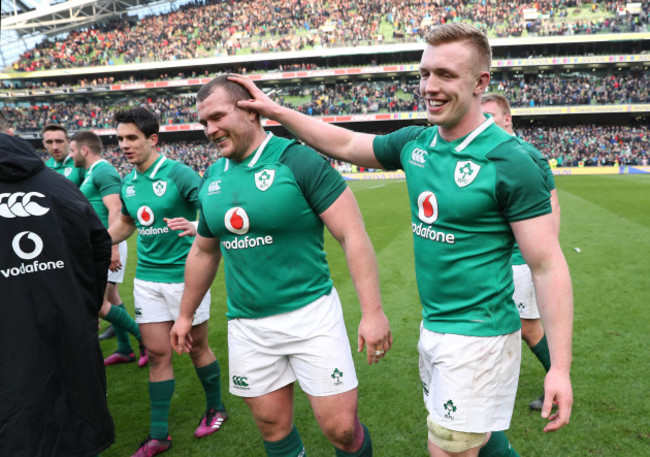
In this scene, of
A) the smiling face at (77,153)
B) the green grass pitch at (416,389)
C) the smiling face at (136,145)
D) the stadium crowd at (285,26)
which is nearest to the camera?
the green grass pitch at (416,389)

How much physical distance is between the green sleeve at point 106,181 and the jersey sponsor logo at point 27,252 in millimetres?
2925

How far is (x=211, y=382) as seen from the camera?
4074 mm

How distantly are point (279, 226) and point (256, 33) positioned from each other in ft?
155

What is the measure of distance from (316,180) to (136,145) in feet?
6.83

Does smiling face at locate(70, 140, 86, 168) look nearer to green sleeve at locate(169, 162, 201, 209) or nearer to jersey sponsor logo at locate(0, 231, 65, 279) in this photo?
green sleeve at locate(169, 162, 201, 209)

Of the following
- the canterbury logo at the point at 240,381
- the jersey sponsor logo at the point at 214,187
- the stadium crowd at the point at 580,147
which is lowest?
the stadium crowd at the point at 580,147

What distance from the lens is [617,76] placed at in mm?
38375

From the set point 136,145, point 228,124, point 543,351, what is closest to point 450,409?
point 228,124

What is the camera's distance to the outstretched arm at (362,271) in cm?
248

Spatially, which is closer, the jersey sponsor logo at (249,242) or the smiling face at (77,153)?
the jersey sponsor logo at (249,242)

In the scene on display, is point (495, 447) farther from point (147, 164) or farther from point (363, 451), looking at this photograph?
point (147, 164)

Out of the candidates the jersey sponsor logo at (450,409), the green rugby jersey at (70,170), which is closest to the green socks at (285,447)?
the jersey sponsor logo at (450,409)

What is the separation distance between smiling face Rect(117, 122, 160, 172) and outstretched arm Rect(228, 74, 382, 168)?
5.43ft

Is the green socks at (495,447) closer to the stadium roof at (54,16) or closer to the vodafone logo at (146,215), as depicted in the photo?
the vodafone logo at (146,215)
